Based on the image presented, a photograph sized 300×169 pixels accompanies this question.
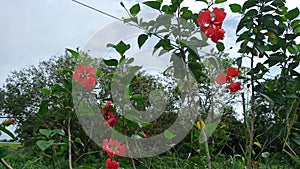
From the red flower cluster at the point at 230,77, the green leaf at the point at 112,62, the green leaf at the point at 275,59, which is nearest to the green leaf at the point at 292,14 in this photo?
the green leaf at the point at 275,59

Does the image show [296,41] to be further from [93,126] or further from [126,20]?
[93,126]

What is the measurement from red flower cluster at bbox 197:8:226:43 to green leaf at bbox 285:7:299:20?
1.22 feet

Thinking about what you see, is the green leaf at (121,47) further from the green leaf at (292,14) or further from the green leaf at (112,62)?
the green leaf at (292,14)

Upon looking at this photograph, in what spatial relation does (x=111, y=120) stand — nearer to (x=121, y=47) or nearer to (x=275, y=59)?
(x=121, y=47)

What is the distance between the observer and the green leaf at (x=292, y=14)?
1.22 meters

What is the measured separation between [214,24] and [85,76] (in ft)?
1.21

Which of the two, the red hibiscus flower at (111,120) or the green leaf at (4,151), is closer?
the green leaf at (4,151)

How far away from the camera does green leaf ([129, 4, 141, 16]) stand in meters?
1.02

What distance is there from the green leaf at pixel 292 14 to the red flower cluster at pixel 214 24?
1.22ft

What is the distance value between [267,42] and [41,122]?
794 mm

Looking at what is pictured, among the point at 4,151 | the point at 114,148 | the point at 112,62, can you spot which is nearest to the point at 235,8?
the point at 112,62

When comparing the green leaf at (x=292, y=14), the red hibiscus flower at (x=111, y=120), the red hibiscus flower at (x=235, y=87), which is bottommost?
the red hibiscus flower at (x=111, y=120)

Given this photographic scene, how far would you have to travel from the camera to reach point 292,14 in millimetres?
1223

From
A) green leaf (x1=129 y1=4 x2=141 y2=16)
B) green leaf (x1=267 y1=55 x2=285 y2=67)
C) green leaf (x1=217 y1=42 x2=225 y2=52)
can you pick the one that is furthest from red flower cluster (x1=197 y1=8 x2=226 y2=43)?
green leaf (x1=267 y1=55 x2=285 y2=67)
